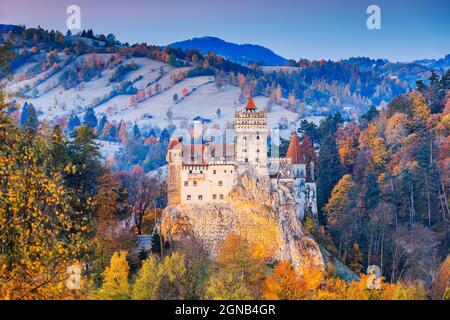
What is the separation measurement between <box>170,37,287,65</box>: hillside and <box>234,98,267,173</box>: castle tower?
100 meters

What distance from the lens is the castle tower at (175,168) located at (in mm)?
51469

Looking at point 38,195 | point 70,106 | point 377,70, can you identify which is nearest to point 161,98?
point 70,106

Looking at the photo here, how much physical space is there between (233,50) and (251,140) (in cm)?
11550

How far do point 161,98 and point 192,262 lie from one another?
87459mm

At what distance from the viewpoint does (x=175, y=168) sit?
170 ft

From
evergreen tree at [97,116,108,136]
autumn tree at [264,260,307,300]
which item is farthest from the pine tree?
evergreen tree at [97,116,108,136]

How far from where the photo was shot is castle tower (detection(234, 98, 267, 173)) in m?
52.1

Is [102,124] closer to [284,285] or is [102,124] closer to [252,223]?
[252,223]

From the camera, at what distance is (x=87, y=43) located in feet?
487

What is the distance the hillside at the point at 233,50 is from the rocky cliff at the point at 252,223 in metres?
102

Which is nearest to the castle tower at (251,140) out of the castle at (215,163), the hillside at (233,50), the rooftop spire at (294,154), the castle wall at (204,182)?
the castle at (215,163)

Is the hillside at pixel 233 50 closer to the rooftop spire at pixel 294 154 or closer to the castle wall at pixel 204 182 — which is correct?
the rooftop spire at pixel 294 154

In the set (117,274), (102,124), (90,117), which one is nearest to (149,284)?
(117,274)

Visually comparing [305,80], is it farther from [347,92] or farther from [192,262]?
[192,262]
